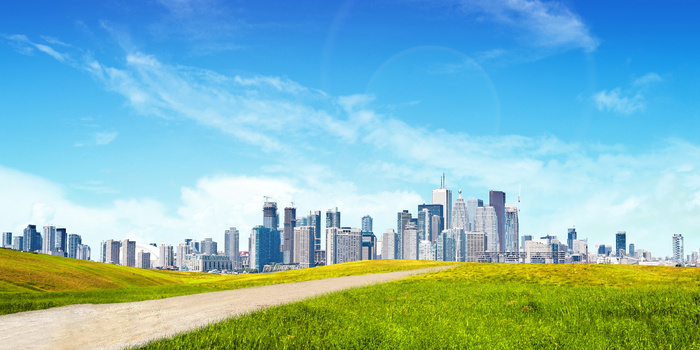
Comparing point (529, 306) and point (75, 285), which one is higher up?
point (529, 306)

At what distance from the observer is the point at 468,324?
15.8 m

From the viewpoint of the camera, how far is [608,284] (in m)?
32.2

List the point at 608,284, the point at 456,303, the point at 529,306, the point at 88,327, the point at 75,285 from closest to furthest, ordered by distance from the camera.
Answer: the point at 88,327 < the point at 529,306 < the point at 456,303 < the point at 608,284 < the point at 75,285

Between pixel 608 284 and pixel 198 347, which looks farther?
pixel 608 284

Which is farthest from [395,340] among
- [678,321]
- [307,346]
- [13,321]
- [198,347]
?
[13,321]

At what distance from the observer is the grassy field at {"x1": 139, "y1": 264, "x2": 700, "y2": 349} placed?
1313 cm

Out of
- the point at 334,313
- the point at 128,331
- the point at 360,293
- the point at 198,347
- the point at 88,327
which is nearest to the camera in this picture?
the point at 198,347

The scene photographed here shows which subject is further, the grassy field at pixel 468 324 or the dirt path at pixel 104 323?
the dirt path at pixel 104 323

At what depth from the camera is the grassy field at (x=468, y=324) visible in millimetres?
13133

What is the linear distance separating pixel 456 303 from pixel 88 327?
47.3 feet

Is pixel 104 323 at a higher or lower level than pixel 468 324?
lower

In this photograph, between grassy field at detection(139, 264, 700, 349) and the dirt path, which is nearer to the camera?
grassy field at detection(139, 264, 700, 349)

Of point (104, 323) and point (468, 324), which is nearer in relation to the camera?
point (468, 324)

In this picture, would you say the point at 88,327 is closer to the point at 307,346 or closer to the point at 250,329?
the point at 250,329
